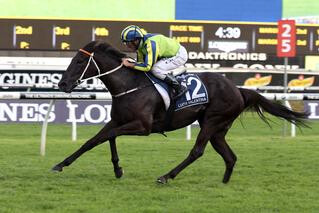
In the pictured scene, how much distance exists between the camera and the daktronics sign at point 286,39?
39.8ft

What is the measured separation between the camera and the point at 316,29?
22.5 m

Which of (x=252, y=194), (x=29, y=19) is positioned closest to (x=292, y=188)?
(x=252, y=194)

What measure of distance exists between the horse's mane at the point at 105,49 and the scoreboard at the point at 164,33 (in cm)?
1529

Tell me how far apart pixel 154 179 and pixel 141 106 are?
0.75 meters

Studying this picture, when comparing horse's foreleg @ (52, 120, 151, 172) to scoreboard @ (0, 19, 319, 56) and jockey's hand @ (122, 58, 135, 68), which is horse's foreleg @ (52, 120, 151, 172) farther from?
scoreboard @ (0, 19, 319, 56)

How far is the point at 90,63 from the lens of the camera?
5.77 m

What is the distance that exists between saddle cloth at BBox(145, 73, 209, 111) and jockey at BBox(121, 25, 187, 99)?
0.05 meters

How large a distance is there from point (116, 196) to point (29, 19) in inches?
661

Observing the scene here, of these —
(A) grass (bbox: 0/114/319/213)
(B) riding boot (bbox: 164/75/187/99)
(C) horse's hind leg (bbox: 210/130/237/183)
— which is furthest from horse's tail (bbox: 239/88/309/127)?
(B) riding boot (bbox: 164/75/187/99)

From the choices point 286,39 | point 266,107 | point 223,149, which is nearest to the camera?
point 223,149

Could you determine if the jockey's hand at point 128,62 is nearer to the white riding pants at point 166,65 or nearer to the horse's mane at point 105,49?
the horse's mane at point 105,49

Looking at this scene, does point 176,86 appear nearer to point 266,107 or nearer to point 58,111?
point 266,107

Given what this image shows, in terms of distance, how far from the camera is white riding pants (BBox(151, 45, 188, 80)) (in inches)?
229

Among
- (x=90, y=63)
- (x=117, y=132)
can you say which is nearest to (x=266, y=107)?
(x=117, y=132)
